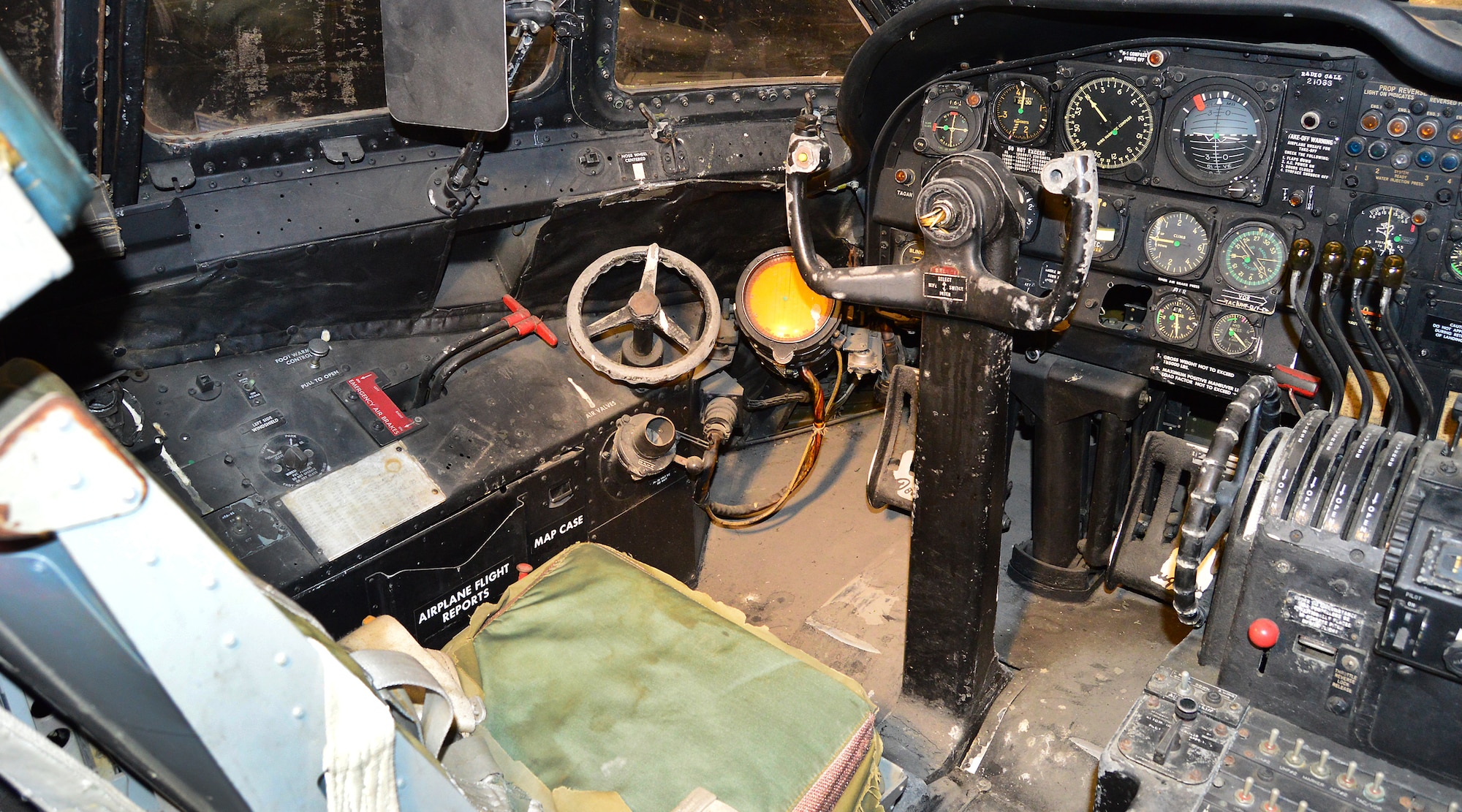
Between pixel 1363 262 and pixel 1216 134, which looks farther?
pixel 1216 134

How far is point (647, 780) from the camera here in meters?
1.80

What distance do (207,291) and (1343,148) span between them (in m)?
3.06

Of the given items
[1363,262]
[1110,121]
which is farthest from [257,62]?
[1363,262]

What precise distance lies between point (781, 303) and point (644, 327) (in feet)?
2.45

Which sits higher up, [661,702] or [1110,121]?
[1110,121]

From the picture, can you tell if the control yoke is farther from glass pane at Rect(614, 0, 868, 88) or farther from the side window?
the side window

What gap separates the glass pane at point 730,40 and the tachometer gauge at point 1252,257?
59.5 inches

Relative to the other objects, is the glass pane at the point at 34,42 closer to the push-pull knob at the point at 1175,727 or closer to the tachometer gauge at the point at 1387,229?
the push-pull knob at the point at 1175,727

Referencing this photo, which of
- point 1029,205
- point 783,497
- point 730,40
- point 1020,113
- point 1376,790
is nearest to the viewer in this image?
point 1376,790

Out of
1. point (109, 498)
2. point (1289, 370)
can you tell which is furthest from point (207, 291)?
point (1289, 370)

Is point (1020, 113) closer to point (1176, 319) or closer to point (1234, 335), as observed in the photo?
point (1176, 319)

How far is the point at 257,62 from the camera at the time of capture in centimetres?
286

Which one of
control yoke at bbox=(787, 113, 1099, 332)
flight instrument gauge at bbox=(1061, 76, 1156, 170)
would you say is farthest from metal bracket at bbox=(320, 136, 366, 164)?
flight instrument gauge at bbox=(1061, 76, 1156, 170)

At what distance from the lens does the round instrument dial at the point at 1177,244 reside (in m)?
2.80
